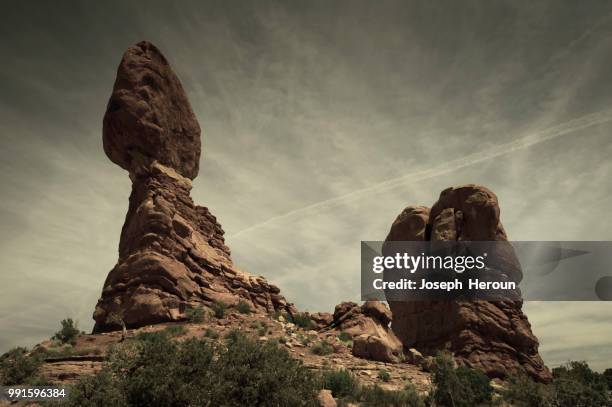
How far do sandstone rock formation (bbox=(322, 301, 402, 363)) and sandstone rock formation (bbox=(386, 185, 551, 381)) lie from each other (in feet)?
15.7

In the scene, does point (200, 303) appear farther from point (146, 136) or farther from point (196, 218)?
point (146, 136)

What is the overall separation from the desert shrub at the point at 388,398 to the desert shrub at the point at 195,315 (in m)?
16.4

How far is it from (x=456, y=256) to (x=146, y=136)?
35.8m

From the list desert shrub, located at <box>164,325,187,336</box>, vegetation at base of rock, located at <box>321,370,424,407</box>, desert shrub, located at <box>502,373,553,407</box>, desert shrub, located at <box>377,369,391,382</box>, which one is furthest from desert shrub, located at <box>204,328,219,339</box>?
desert shrub, located at <box>502,373,553,407</box>

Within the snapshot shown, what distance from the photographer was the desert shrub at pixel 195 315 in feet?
109

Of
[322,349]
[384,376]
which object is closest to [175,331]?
[322,349]

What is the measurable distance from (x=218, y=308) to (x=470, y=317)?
23.6m

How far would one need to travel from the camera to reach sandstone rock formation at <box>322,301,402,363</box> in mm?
31125

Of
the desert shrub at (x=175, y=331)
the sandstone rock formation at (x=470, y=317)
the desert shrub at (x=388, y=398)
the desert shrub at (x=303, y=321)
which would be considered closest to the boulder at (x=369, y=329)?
the desert shrub at (x=303, y=321)

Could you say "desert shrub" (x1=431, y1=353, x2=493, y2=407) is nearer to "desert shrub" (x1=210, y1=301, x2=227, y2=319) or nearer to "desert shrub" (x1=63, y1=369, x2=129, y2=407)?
"desert shrub" (x1=63, y1=369, x2=129, y2=407)

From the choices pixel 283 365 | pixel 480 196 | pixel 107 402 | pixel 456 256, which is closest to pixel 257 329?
pixel 283 365

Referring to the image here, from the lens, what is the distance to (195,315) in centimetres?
3350

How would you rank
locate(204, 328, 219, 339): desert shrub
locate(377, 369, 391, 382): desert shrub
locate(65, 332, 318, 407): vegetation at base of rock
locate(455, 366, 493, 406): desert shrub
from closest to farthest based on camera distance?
locate(65, 332, 318, 407): vegetation at base of rock → locate(455, 366, 493, 406): desert shrub → locate(377, 369, 391, 382): desert shrub → locate(204, 328, 219, 339): desert shrub

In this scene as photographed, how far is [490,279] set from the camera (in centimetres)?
3922
